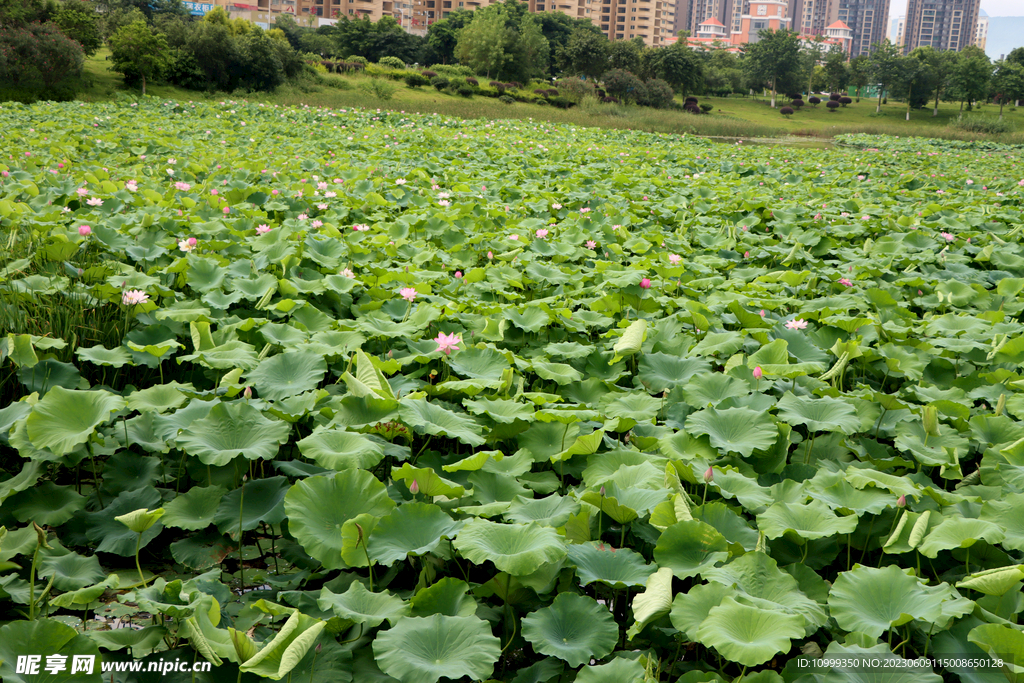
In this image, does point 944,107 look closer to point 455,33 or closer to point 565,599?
point 455,33

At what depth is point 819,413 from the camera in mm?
2053

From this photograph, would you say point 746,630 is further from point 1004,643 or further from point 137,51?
point 137,51

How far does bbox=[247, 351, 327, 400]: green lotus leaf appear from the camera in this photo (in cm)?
211

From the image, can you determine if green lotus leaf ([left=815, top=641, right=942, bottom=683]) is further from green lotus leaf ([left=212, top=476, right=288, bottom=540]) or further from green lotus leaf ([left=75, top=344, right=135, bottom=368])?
green lotus leaf ([left=75, top=344, right=135, bottom=368])

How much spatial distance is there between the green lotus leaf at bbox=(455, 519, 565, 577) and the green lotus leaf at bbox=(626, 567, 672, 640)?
187 mm

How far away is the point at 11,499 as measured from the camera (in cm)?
165

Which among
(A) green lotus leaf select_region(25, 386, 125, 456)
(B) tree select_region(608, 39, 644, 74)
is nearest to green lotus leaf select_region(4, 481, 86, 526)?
(A) green lotus leaf select_region(25, 386, 125, 456)

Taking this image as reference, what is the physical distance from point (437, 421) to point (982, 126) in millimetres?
31963

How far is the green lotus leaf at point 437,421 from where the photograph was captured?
1.83m

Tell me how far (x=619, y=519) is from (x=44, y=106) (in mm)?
14462

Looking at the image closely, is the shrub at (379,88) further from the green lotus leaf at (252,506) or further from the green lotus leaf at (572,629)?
the green lotus leaf at (572,629)

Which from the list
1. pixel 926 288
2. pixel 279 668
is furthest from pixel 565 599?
pixel 926 288

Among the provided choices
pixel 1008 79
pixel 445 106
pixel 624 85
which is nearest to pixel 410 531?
pixel 445 106

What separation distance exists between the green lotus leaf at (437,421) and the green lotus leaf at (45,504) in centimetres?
87
